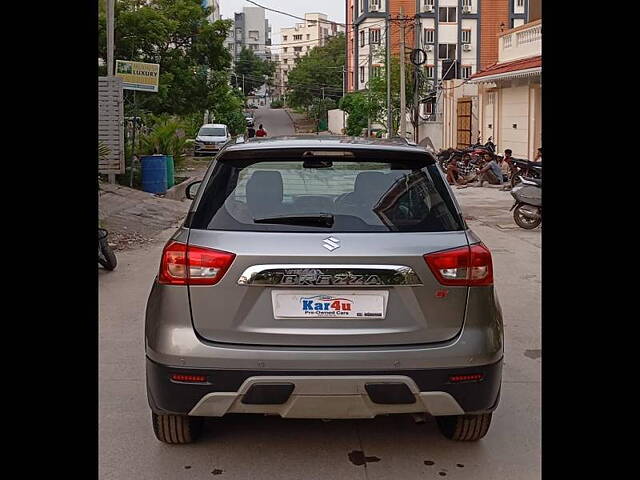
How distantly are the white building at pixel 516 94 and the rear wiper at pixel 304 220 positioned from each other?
19958 mm

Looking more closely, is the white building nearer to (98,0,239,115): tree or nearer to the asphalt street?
(98,0,239,115): tree

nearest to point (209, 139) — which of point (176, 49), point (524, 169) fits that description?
point (176, 49)

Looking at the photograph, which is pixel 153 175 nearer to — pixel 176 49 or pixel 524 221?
pixel 176 49

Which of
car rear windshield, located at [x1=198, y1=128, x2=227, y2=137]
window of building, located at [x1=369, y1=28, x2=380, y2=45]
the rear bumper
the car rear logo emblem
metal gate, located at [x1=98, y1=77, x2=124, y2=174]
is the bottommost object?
the rear bumper

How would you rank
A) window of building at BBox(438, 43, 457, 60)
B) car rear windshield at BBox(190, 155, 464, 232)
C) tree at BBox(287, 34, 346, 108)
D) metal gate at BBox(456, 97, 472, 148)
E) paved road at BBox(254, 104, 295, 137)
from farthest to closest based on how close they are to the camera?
tree at BBox(287, 34, 346, 108), paved road at BBox(254, 104, 295, 137), window of building at BBox(438, 43, 457, 60), metal gate at BBox(456, 97, 472, 148), car rear windshield at BBox(190, 155, 464, 232)

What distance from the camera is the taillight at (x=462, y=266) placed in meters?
3.64

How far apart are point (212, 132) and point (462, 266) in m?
32.7

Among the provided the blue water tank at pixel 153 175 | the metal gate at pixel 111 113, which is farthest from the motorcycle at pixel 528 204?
the blue water tank at pixel 153 175

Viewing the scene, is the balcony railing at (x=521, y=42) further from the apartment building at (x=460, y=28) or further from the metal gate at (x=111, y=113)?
the apartment building at (x=460, y=28)

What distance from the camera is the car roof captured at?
158 inches

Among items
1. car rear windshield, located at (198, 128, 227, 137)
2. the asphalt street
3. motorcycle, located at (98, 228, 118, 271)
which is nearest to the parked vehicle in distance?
car rear windshield, located at (198, 128, 227, 137)

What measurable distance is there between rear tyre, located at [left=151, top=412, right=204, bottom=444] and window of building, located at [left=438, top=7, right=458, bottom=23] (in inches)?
2289
